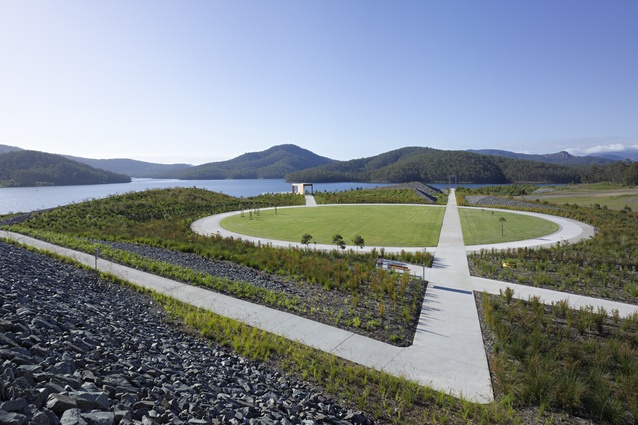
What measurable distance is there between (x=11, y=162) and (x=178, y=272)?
144182 millimetres

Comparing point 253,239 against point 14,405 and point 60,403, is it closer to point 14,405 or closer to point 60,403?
point 60,403

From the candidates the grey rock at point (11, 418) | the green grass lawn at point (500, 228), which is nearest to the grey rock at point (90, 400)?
the grey rock at point (11, 418)

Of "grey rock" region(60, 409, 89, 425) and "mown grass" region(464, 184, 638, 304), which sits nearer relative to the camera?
"grey rock" region(60, 409, 89, 425)

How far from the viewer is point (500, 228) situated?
23031 mm

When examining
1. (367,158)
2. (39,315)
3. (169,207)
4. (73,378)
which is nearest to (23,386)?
(73,378)

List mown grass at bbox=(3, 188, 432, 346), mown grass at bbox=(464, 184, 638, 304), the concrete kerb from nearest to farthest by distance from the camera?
mown grass at bbox=(3, 188, 432, 346), mown grass at bbox=(464, 184, 638, 304), the concrete kerb

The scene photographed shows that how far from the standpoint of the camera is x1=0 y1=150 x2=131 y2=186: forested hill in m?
107

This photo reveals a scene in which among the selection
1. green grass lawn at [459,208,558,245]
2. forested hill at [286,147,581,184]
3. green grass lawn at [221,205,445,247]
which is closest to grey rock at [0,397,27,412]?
green grass lawn at [221,205,445,247]

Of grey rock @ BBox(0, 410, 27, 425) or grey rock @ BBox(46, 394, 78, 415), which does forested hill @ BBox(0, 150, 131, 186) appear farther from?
grey rock @ BBox(0, 410, 27, 425)

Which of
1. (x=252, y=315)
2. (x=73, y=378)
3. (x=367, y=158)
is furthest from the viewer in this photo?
(x=367, y=158)

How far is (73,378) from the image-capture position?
13.6ft

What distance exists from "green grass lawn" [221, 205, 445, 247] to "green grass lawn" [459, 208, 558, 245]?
2.05 meters

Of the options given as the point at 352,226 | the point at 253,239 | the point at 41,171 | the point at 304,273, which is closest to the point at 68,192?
the point at 41,171

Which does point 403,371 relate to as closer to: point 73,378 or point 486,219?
point 73,378
